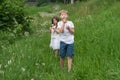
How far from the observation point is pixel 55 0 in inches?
3036

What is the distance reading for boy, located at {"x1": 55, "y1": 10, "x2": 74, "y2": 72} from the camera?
8.45 metres

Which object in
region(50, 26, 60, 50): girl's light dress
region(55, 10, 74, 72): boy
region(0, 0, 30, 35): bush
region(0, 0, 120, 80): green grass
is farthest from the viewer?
region(0, 0, 30, 35): bush

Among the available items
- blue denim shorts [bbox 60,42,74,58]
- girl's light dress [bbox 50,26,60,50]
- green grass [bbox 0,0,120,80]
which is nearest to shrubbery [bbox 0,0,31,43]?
green grass [bbox 0,0,120,80]

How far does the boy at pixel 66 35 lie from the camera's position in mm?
8445

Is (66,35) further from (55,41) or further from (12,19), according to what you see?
(12,19)

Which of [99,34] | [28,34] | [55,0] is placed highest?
[99,34]

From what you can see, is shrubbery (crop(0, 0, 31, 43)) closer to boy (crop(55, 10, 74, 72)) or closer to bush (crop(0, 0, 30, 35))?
bush (crop(0, 0, 30, 35))

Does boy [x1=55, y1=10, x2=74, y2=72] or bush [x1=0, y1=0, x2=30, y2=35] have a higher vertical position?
boy [x1=55, y1=10, x2=74, y2=72]

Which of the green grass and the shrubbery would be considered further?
the shrubbery

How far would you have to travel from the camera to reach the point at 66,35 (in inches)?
340

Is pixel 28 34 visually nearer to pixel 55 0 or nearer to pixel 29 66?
pixel 29 66

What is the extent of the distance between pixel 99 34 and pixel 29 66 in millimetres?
3169

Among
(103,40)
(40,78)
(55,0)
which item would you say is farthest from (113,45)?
(55,0)

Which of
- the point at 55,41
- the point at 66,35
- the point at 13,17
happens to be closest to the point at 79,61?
the point at 66,35
